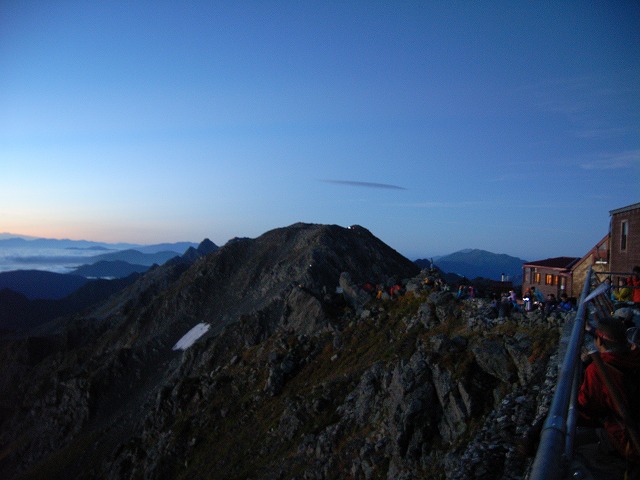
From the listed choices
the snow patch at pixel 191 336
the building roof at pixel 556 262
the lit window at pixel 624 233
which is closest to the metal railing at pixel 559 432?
the lit window at pixel 624 233

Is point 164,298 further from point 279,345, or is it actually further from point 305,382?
point 305,382

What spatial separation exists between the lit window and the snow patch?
36.4 m

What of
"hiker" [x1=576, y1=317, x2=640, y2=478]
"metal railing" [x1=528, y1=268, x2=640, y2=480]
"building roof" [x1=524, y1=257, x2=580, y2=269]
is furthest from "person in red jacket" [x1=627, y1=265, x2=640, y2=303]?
"building roof" [x1=524, y1=257, x2=580, y2=269]

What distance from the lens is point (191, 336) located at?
4956 cm

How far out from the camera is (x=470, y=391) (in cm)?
1783

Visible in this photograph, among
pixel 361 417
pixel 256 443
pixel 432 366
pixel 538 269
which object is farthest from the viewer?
pixel 538 269

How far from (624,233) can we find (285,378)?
2271 centimetres

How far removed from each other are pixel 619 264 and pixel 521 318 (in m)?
13.9

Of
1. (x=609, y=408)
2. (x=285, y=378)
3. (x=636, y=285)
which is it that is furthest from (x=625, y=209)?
(x=609, y=408)

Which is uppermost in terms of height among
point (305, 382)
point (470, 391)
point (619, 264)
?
point (619, 264)

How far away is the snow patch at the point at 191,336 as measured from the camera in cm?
4850

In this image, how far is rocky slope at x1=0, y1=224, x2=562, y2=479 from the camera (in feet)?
58.7

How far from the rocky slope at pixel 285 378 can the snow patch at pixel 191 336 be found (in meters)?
0.68

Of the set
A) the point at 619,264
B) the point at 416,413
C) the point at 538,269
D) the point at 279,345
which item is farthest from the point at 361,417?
the point at 538,269
